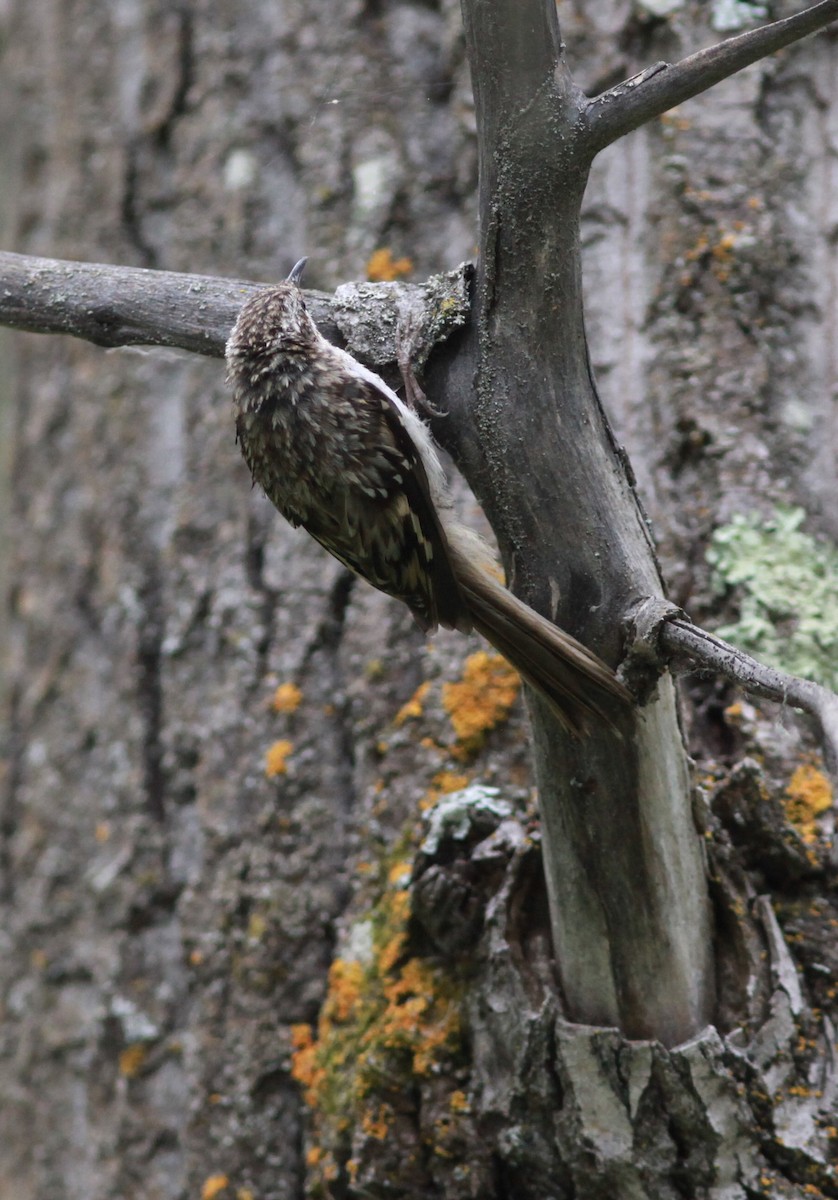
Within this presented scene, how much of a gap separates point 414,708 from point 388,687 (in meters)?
0.11

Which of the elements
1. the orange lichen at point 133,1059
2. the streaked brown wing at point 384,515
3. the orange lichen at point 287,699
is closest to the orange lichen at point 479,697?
the streaked brown wing at point 384,515

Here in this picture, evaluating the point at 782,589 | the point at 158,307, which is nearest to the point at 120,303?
the point at 158,307

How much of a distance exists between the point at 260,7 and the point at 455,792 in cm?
A: 205

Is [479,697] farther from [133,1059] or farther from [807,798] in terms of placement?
[133,1059]

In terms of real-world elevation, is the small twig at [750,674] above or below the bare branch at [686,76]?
below

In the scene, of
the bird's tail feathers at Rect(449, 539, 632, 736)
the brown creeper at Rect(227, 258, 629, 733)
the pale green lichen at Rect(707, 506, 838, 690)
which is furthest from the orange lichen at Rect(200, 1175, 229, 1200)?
the pale green lichen at Rect(707, 506, 838, 690)

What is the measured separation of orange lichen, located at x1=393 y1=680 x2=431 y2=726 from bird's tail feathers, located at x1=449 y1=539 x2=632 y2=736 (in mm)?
636

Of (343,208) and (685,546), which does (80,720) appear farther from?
(685,546)

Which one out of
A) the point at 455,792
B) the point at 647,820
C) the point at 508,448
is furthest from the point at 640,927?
the point at 508,448

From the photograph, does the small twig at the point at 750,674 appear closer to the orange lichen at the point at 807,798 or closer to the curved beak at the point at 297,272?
the orange lichen at the point at 807,798

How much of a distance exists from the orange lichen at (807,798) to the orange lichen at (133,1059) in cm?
148

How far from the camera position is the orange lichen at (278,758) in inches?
97.2

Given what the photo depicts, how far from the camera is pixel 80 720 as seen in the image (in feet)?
9.95

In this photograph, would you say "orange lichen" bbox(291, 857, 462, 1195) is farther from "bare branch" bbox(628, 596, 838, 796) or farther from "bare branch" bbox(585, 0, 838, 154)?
"bare branch" bbox(585, 0, 838, 154)
